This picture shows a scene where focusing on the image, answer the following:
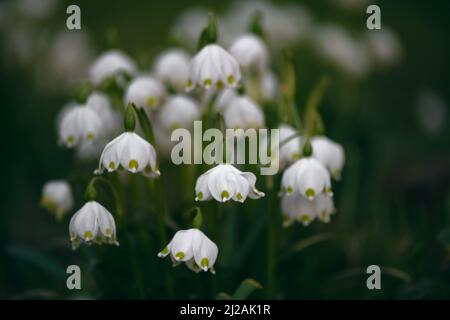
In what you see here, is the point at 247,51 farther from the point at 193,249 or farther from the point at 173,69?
the point at 193,249

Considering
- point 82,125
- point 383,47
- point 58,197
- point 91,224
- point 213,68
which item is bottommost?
point 91,224

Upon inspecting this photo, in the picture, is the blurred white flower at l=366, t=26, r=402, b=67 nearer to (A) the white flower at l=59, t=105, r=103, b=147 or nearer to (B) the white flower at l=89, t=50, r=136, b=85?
(B) the white flower at l=89, t=50, r=136, b=85

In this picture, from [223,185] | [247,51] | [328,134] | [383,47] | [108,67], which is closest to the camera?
[223,185]

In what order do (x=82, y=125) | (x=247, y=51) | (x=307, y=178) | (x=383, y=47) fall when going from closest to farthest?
(x=307, y=178)
(x=82, y=125)
(x=247, y=51)
(x=383, y=47)

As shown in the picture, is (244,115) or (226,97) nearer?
(244,115)

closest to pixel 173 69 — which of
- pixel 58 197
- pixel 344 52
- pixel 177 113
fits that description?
pixel 177 113
